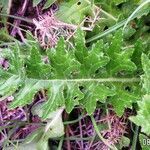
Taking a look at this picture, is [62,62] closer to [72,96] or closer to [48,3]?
[72,96]

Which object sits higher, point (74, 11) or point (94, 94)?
point (74, 11)

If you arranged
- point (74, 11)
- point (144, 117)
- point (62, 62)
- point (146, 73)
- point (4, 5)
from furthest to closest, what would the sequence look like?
point (4, 5), point (74, 11), point (62, 62), point (146, 73), point (144, 117)

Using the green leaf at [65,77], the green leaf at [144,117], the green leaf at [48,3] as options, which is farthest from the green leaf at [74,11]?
the green leaf at [144,117]

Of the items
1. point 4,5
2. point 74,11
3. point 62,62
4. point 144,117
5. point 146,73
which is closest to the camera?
point 144,117

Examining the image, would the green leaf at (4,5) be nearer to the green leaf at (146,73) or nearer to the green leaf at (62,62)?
the green leaf at (62,62)

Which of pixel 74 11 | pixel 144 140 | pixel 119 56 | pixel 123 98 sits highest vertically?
pixel 74 11

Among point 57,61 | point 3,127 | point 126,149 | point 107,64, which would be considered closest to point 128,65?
point 107,64

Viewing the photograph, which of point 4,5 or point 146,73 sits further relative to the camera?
point 4,5

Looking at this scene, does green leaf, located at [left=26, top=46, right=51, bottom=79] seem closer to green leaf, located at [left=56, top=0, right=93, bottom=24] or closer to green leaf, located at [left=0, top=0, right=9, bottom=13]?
green leaf, located at [left=56, top=0, right=93, bottom=24]

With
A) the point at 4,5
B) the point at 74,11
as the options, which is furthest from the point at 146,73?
the point at 4,5

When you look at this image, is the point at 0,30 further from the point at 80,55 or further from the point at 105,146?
the point at 105,146

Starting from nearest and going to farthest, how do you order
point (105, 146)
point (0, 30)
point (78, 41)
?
point (78, 41) < point (105, 146) < point (0, 30)
